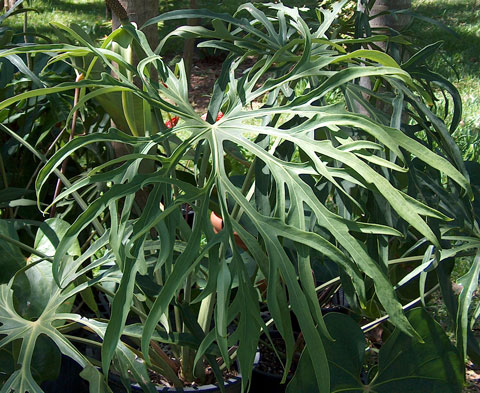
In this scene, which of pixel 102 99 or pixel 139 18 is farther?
pixel 139 18

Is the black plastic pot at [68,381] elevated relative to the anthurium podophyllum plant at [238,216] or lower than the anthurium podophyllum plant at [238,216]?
lower

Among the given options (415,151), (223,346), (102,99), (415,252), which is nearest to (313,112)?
(415,151)

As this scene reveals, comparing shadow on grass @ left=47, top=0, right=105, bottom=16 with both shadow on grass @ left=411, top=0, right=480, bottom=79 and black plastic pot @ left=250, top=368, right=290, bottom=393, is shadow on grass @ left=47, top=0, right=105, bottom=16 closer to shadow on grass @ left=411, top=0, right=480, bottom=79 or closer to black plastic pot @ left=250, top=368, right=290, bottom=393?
shadow on grass @ left=411, top=0, right=480, bottom=79

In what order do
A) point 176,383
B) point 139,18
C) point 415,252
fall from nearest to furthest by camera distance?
point 176,383 < point 139,18 < point 415,252

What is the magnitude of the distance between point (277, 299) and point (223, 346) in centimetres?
10

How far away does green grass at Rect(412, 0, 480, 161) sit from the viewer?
3.23 metres

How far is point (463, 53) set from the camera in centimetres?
492

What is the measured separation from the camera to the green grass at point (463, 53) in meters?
3.23

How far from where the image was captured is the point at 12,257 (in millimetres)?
1364

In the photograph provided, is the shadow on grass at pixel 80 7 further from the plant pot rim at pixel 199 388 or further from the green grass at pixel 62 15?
the plant pot rim at pixel 199 388

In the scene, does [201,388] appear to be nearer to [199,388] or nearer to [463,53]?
[199,388]

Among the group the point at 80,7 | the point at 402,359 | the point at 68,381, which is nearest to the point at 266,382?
the point at 402,359

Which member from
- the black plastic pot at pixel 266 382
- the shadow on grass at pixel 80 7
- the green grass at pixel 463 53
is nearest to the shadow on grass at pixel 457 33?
the green grass at pixel 463 53

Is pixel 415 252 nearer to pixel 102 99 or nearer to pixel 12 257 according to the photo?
pixel 102 99
